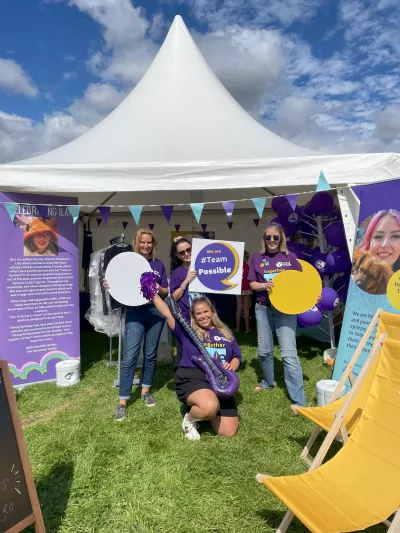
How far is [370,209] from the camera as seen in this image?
10.7 ft

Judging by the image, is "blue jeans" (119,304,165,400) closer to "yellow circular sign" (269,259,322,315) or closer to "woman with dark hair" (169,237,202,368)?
"woman with dark hair" (169,237,202,368)

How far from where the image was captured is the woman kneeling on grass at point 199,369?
2.80m

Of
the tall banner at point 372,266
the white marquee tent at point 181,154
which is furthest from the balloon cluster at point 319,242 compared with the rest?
the tall banner at point 372,266

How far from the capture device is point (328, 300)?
4340mm

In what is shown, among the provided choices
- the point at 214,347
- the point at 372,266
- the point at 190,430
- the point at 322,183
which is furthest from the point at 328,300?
the point at 190,430

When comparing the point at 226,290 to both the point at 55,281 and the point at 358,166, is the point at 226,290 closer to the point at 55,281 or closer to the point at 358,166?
the point at 358,166

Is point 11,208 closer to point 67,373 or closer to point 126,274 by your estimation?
point 126,274

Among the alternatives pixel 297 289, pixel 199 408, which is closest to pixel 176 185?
pixel 297 289

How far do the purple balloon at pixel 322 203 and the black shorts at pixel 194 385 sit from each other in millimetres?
2595

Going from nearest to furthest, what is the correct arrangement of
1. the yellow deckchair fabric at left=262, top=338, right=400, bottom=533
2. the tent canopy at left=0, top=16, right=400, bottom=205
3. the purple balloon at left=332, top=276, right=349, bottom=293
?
the yellow deckchair fabric at left=262, top=338, right=400, bottom=533
the tent canopy at left=0, top=16, right=400, bottom=205
the purple balloon at left=332, top=276, right=349, bottom=293

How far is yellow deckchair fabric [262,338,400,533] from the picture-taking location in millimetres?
1603

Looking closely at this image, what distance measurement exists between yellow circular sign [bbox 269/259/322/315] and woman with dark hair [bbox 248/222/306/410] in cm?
7

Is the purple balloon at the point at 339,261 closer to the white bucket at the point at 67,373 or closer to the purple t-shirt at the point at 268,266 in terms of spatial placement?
the purple t-shirt at the point at 268,266

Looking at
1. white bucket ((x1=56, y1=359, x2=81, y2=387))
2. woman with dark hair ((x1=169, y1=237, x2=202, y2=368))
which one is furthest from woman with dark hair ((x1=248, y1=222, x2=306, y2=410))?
white bucket ((x1=56, y1=359, x2=81, y2=387))
